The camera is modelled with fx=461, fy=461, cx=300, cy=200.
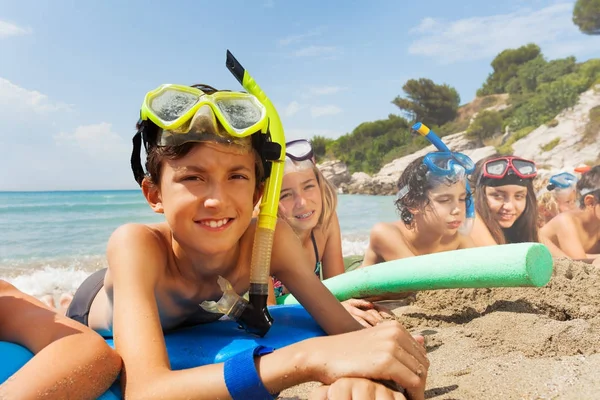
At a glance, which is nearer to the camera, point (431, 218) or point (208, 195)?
point (208, 195)

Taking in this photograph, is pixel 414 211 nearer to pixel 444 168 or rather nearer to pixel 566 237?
pixel 444 168

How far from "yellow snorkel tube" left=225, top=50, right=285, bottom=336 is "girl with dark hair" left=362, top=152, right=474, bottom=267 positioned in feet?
8.81

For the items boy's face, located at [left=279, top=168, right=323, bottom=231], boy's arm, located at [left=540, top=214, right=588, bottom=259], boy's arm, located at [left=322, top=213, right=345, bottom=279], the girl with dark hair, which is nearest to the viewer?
boy's face, located at [left=279, top=168, right=323, bottom=231]

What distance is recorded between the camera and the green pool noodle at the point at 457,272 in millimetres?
2205

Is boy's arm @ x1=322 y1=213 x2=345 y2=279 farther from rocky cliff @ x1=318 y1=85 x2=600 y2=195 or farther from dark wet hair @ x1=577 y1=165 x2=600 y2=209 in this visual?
dark wet hair @ x1=577 y1=165 x2=600 y2=209

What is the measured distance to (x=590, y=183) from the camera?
17.3ft

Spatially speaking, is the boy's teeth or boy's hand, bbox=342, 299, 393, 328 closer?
the boy's teeth

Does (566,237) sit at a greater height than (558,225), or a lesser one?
lesser

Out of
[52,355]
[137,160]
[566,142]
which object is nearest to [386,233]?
[137,160]

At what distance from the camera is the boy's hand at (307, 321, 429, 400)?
1.07 meters

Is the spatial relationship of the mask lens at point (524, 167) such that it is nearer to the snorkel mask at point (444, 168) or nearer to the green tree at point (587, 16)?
the snorkel mask at point (444, 168)

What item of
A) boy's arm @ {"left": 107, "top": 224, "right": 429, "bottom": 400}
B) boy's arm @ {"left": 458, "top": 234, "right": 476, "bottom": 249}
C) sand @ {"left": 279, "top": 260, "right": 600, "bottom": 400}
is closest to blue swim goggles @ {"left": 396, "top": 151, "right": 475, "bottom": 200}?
boy's arm @ {"left": 458, "top": 234, "right": 476, "bottom": 249}

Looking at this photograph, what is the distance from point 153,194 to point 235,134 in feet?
1.54

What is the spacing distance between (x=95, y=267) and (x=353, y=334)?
28.4 feet
